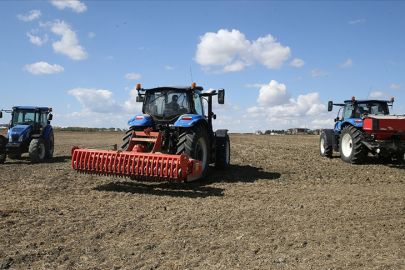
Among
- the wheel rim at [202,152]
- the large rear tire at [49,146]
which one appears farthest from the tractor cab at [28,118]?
the wheel rim at [202,152]

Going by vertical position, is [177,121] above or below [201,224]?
above

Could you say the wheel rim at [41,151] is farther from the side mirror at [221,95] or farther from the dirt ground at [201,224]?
the side mirror at [221,95]

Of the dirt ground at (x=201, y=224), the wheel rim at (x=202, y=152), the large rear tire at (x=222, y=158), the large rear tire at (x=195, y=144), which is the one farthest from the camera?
the large rear tire at (x=222, y=158)

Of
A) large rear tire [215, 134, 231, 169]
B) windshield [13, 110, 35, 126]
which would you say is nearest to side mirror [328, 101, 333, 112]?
large rear tire [215, 134, 231, 169]

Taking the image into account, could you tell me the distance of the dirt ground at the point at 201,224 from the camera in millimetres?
3223

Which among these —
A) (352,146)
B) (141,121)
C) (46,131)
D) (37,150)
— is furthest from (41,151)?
(352,146)

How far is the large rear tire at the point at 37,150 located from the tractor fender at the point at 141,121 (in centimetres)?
501

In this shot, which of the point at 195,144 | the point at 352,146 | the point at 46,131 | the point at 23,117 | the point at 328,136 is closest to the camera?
the point at 195,144

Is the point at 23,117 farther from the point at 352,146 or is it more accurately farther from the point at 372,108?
the point at 372,108

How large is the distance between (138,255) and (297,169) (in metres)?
7.10

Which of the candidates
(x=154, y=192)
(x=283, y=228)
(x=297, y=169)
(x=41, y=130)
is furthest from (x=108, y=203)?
(x=41, y=130)

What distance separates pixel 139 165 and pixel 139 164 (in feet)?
0.06

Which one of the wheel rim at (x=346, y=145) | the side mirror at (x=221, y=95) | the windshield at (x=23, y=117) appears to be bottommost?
the wheel rim at (x=346, y=145)

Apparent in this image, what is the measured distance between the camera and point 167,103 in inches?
303
